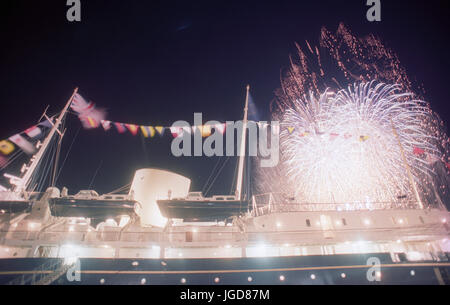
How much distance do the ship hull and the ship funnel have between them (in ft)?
18.8

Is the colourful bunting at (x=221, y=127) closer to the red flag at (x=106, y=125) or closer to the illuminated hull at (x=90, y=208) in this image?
the illuminated hull at (x=90, y=208)

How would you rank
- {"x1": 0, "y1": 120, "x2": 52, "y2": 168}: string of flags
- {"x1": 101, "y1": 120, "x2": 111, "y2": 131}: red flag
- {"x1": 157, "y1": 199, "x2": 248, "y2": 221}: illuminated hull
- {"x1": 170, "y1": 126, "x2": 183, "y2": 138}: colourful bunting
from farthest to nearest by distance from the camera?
{"x1": 101, "y1": 120, "x2": 111, "y2": 131}: red flag < {"x1": 170, "y1": 126, "x2": 183, "y2": 138}: colourful bunting < {"x1": 0, "y1": 120, "x2": 52, "y2": 168}: string of flags < {"x1": 157, "y1": 199, "x2": 248, "y2": 221}: illuminated hull

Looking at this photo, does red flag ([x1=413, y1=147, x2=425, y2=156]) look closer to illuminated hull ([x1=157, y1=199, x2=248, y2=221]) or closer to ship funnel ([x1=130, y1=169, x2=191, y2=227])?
illuminated hull ([x1=157, y1=199, x2=248, y2=221])

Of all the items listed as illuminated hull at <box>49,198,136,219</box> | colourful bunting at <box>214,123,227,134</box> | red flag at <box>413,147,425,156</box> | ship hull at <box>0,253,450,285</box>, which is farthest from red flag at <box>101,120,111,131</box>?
red flag at <box>413,147,425,156</box>

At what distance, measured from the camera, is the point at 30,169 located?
53.8 feet

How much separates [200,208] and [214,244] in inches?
98.3

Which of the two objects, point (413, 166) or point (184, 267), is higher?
point (413, 166)

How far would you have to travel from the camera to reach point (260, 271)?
12617 mm

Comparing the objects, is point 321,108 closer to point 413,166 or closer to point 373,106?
point 373,106

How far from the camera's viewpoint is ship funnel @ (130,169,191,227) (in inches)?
718

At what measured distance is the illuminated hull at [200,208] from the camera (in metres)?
14.9

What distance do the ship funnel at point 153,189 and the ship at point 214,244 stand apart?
0.62ft

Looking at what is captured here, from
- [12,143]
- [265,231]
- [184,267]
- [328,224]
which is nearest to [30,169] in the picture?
[12,143]

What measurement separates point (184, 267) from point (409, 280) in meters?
13.0
